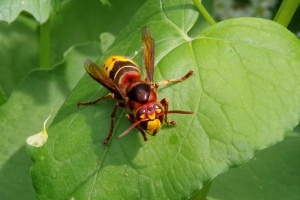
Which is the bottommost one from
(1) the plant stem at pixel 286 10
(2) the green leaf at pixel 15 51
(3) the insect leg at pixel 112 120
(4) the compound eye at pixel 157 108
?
(2) the green leaf at pixel 15 51

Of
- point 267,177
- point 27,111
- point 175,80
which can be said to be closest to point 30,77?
point 27,111

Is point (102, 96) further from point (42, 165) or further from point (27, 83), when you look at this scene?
point (27, 83)

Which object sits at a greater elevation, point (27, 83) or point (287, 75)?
point (287, 75)

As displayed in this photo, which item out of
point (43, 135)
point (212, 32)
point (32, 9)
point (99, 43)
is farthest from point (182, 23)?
point (99, 43)

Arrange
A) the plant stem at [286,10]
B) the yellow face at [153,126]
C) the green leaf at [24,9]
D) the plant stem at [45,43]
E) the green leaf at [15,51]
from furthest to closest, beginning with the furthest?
1. the green leaf at [15,51]
2. the plant stem at [45,43]
3. the green leaf at [24,9]
4. the plant stem at [286,10]
5. the yellow face at [153,126]

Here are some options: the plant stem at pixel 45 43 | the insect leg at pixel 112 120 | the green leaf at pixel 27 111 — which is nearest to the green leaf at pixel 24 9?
the plant stem at pixel 45 43

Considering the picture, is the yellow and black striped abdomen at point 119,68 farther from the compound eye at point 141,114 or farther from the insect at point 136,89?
the compound eye at point 141,114
